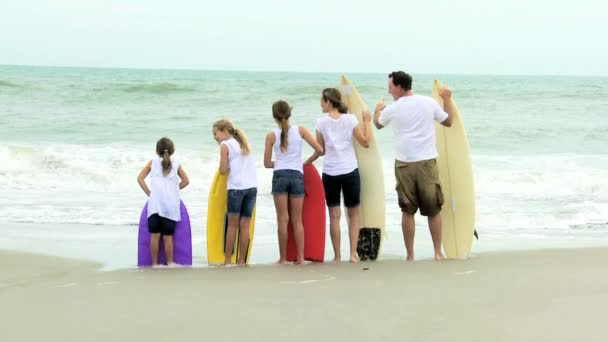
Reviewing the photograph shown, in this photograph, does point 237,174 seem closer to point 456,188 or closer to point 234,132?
point 234,132

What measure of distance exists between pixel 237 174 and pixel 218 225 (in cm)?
54

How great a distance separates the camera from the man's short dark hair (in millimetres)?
5609

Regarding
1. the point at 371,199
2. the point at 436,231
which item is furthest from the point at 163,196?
the point at 436,231

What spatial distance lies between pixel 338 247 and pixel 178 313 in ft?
6.76

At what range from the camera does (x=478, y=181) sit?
11.4 m

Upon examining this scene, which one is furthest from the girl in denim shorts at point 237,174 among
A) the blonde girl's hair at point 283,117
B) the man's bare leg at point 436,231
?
the man's bare leg at point 436,231

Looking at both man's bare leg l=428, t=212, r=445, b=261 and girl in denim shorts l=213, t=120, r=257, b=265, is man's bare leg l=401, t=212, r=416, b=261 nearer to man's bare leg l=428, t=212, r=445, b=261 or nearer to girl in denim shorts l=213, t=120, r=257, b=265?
man's bare leg l=428, t=212, r=445, b=261

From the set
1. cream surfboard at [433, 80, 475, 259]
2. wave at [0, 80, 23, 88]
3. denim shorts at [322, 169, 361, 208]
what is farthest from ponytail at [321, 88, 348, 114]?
wave at [0, 80, 23, 88]

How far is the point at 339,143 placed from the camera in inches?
229

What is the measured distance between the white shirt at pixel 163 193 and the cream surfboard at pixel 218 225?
1.20 feet

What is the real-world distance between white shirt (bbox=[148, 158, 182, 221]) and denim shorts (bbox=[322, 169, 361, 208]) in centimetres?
114

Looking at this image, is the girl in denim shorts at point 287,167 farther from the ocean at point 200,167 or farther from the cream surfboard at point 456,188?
the cream surfboard at point 456,188

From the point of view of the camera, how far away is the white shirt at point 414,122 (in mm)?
5621

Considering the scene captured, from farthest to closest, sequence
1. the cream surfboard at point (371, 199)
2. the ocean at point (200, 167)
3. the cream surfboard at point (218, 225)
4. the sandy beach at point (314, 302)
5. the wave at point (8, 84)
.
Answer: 1. the wave at point (8, 84)
2. the ocean at point (200, 167)
3. the cream surfboard at point (371, 199)
4. the cream surfboard at point (218, 225)
5. the sandy beach at point (314, 302)
